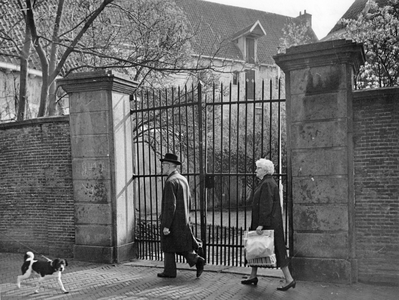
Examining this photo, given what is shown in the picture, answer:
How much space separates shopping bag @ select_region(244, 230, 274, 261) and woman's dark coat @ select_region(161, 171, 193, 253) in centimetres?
108

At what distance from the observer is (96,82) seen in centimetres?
753

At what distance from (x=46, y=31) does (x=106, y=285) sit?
8859 mm

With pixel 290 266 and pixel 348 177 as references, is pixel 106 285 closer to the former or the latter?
pixel 290 266

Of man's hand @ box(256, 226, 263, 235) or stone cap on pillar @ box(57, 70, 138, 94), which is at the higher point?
stone cap on pillar @ box(57, 70, 138, 94)

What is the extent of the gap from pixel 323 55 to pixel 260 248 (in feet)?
9.43

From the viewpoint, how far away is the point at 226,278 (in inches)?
253

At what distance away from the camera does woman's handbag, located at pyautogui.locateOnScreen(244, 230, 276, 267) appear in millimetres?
5527

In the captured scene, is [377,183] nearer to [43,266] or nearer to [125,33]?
[43,266]

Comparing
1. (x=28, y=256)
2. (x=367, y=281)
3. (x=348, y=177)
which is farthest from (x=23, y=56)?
(x=367, y=281)

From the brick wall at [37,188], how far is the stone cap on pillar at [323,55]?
14.0ft

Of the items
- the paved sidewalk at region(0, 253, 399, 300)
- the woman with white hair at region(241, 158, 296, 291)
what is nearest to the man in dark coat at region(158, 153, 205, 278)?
the paved sidewalk at region(0, 253, 399, 300)

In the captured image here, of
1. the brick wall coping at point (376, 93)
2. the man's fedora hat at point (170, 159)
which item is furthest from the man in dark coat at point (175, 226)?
the brick wall coping at point (376, 93)

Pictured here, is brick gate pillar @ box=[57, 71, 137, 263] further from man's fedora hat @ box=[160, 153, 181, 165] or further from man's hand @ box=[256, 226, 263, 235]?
man's hand @ box=[256, 226, 263, 235]

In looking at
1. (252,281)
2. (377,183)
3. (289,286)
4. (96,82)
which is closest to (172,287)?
(252,281)
